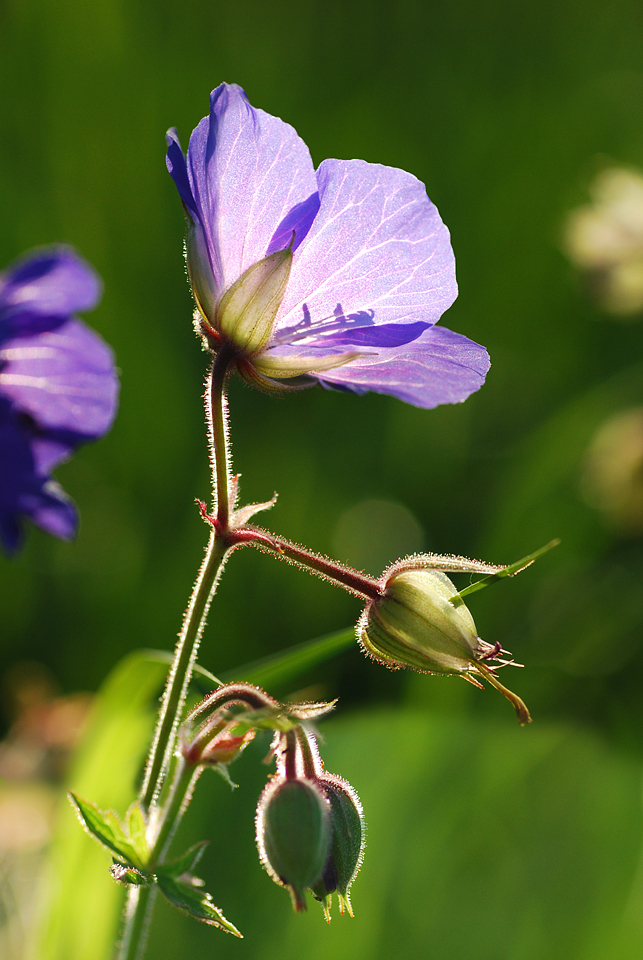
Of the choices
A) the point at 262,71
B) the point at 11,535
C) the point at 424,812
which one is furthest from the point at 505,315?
the point at 11,535

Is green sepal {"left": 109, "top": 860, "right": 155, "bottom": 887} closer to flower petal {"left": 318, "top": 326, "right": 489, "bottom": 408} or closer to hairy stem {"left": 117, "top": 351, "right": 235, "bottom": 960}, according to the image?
hairy stem {"left": 117, "top": 351, "right": 235, "bottom": 960}

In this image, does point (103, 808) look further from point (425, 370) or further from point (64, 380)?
point (425, 370)

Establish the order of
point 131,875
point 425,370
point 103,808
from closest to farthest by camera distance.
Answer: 1. point 131,875
2. point 425,370
3. point 103,808

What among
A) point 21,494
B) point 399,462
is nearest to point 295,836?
point 21,494

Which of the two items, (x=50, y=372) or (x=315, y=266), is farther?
(x=50, y=372)

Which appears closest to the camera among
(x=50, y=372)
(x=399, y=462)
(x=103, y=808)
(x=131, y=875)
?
(x=131, y=875)

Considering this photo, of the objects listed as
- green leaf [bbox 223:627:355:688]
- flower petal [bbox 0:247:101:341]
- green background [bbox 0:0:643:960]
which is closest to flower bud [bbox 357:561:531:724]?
green leaf [bbox 223:627:355:688]

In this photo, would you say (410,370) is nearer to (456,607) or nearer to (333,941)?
(456,607)
